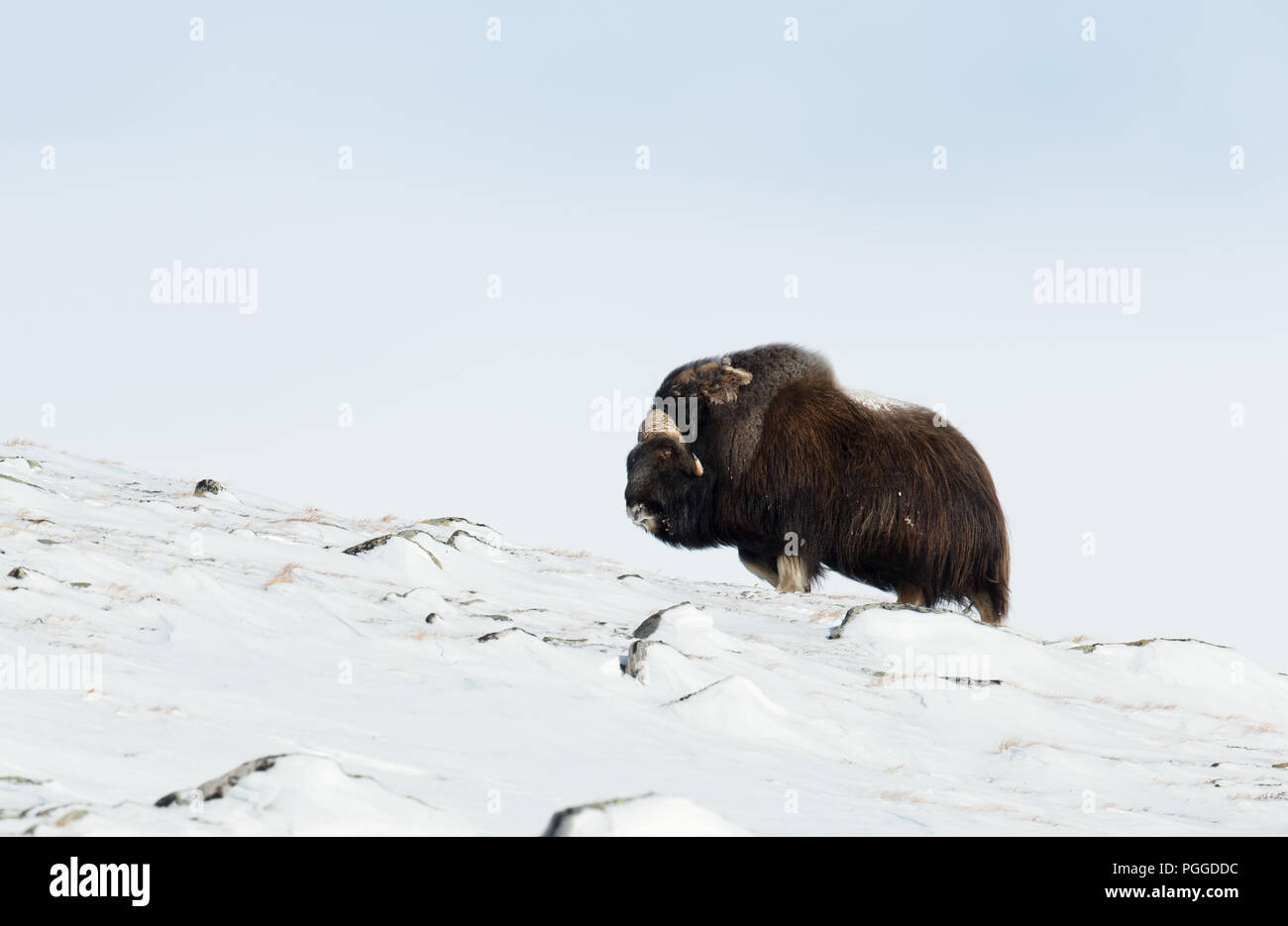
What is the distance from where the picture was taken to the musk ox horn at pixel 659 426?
11.8m

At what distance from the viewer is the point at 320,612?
7.32 meters

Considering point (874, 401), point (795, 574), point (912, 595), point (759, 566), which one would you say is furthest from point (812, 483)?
point (759, 566)

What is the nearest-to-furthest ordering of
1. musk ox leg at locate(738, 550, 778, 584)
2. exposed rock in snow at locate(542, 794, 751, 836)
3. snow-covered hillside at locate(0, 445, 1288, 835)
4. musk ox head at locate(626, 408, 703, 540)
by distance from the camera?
1. exposed rock in snow at locate(542, 794, 751, 836)
2. snow-covered hillside at locate(0, 445, 1288, 835)
3. musk ox head at locate(626, 408, 703, 540)
4. musk ox leg at locate(738, 550, 778, 584)

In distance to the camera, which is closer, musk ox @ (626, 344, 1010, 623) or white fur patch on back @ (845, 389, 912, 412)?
musk ox @ (626, 344, 1010, 623)

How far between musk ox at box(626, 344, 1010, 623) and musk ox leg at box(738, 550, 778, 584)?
0.01 m

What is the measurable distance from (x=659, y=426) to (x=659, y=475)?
1.55ft

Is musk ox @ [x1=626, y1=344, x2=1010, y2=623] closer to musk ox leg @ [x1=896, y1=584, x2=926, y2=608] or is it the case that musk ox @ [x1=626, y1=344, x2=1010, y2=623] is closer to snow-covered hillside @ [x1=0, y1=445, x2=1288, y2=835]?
musk ox leg @ [x1=896, y1=584, x2=926, y2=608]

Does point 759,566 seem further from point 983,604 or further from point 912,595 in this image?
point 983,604

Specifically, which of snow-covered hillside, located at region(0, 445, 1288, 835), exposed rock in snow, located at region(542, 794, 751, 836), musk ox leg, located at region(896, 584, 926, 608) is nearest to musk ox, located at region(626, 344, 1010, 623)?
musk ox leg, located at region(896, 584, 926, 608)

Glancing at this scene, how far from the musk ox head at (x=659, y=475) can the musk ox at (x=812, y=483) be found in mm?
12

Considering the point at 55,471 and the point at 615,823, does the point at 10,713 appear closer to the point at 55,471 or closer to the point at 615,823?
the point at 615,823

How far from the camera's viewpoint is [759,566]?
1211 cm

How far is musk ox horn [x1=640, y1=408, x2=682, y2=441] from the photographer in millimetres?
11836

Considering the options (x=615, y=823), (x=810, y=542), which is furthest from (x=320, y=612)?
(x=810, y=542)
